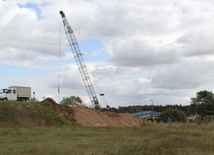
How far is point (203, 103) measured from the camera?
4825 inches

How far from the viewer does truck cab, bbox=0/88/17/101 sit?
5944 centimetres

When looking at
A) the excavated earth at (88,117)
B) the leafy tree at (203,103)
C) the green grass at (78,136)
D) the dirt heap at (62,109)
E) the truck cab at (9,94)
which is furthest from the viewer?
the leafy tree at (203,103)

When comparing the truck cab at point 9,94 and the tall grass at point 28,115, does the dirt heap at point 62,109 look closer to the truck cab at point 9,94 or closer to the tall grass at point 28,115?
the tall grass at point 28,115

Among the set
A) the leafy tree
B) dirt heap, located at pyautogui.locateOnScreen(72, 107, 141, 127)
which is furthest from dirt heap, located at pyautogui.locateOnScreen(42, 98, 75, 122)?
the leafy tree

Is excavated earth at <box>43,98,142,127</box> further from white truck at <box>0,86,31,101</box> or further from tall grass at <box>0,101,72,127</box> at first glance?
white truck at <box>0,86,31,101</box>

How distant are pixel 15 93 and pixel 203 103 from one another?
258 ft

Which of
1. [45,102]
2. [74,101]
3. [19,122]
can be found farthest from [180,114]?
[19,122]

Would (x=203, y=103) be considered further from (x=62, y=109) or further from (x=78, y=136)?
(x=78, y=136)

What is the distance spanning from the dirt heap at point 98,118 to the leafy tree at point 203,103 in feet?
189

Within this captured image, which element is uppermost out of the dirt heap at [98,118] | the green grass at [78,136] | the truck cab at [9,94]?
the truck cab at [9,94]

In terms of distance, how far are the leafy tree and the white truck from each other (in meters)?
72.9

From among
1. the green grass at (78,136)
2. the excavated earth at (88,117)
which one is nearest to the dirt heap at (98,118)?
the excavated earth at (88,117)

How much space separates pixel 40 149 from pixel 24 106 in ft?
99.8

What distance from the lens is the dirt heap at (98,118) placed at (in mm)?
57209
